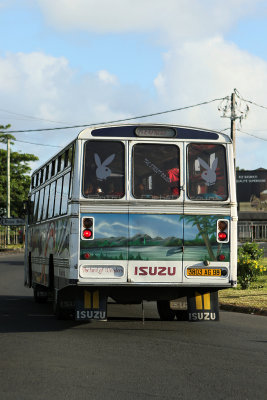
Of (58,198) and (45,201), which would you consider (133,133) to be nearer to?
(58,198)

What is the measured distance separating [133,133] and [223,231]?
7.15 feet

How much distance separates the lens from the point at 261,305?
16328mm

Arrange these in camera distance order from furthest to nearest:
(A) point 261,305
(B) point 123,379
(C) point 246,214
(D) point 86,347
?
(C) point 246,214, (A) point 261,305, (D) point 86,347, (B) point 123,379

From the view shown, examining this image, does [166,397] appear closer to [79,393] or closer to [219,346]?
[79,393]

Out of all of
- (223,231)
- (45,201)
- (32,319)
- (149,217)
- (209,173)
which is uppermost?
A: (209,173)

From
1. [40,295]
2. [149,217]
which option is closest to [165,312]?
[149,217]

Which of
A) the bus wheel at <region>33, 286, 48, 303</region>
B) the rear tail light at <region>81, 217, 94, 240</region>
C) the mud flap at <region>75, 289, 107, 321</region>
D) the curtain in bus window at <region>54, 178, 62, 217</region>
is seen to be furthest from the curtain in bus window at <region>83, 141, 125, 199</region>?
the bus wheel at <region>33, 286, 48, 303</region>

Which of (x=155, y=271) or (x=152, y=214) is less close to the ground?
(x=152, y=214)

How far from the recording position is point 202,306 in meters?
12.9

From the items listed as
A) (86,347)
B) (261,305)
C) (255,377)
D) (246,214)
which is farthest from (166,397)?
(246,214)

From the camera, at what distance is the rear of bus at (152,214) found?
12188 millimetres

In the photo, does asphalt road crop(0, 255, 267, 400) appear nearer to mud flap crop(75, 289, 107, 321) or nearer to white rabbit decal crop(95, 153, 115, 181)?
mud flap crop(75, 289, 107, 321)

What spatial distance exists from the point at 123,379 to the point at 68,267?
4.28 meters

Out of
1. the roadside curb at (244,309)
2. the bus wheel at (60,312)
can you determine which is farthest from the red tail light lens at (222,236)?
the roadside curb at (244,309)
